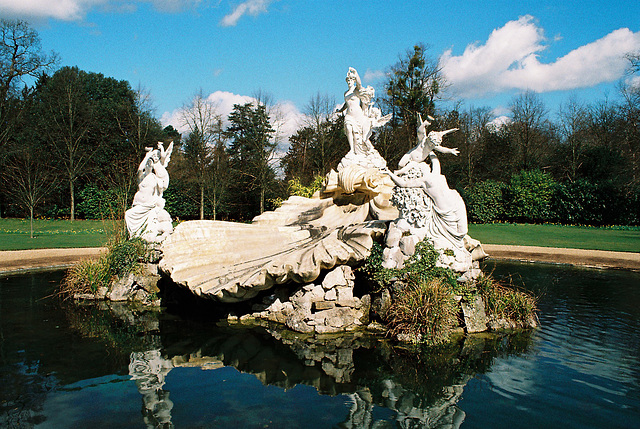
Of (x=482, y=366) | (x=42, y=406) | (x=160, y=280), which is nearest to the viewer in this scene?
(x=42, y=406)

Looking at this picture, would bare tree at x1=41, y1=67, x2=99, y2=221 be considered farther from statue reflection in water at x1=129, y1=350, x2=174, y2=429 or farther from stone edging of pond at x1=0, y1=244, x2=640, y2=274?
statue reflection in water at x1=129, y1=350, x2=174, y2=429

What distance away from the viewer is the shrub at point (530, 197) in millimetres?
27562

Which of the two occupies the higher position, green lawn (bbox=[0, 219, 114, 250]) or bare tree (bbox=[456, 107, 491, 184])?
bare tree (bbox=[456, 107, 491, 184])

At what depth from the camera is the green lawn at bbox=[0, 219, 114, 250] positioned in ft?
52.7

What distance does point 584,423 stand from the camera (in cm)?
429

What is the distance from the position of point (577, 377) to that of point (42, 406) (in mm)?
6087

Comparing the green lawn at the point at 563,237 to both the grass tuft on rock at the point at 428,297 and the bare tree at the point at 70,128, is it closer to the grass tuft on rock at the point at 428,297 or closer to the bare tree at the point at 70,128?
the grass tuft on rock at the point at 428,297

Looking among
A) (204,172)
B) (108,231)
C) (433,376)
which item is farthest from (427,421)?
(204,172)

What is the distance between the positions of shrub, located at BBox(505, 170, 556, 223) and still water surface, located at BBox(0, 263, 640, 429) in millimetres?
21349

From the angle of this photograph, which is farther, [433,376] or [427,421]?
[433,376]

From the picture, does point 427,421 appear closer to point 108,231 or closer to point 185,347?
point 185,347

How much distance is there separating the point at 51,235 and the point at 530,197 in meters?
26.5

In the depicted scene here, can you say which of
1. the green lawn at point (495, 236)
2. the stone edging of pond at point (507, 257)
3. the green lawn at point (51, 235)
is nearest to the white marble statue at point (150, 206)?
the stone edging of pond at point (507, 257)

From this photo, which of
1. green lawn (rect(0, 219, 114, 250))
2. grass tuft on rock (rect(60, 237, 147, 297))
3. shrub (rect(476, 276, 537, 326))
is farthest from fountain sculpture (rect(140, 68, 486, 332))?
green lawn (rect(0, 219, 114, 250))
